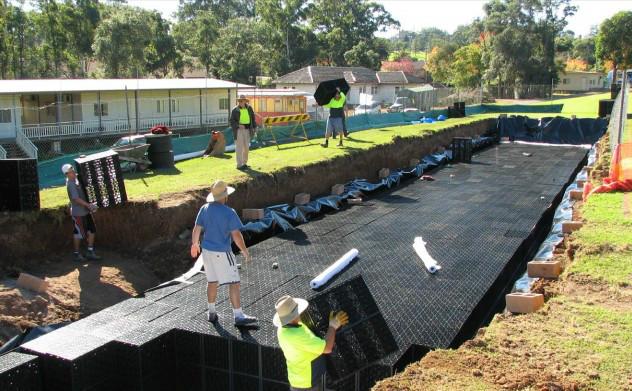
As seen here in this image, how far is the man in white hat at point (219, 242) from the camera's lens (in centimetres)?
674

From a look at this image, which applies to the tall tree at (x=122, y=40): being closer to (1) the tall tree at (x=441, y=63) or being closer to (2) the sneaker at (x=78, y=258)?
(1) the tall tree at (x=441, y=63)

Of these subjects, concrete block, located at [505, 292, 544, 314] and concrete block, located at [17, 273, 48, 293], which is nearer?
concrete block, located at [505, 292, 544, 314]

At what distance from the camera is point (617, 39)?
5847cm

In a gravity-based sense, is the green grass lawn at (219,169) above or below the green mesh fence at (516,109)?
below

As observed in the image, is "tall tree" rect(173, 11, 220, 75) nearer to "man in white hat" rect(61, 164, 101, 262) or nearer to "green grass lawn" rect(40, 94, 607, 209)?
"green grass lawn" rect(40, 94, 607, 209)

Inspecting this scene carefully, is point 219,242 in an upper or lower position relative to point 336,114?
lower

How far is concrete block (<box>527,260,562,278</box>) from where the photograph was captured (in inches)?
330

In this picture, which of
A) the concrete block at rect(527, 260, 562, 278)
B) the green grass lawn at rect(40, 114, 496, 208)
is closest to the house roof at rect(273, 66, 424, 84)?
the green grass lawn at rect(40, 114, 496, 208)

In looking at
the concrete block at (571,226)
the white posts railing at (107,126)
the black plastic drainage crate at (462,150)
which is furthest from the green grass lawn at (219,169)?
the white posts railing at (107,126)

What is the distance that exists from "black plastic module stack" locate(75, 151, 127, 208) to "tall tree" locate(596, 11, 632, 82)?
57280 millimetres

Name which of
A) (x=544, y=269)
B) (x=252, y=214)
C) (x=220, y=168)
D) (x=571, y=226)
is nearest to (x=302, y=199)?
(x=252, y=214)

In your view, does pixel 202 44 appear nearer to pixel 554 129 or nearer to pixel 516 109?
pixel 516 109

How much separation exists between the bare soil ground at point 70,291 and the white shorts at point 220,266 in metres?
2.90

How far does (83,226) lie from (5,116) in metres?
18.4
